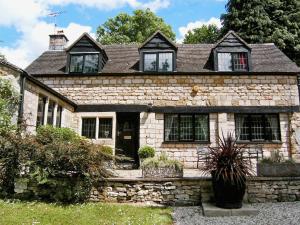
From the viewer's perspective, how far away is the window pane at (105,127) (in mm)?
13945

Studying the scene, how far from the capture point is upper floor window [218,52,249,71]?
14.2m

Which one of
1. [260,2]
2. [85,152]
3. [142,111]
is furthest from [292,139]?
[260,2]

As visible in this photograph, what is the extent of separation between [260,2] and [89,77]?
17461mm

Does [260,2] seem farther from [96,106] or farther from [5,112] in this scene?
[5,112]

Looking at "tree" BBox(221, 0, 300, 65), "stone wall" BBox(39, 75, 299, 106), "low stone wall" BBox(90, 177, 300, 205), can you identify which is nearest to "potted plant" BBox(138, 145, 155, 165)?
"stone wall" BBox(39, 75, 299, 106)

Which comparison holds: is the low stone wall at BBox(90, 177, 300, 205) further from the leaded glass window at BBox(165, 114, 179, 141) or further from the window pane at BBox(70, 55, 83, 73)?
the window pane at BBox(70, 55, 83, 73)

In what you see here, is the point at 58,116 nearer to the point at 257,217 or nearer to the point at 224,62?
the point at 224,62

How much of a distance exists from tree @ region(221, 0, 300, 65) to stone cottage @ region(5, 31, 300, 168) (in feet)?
33.1

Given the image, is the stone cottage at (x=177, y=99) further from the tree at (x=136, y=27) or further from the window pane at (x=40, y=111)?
the tree at (x=136, y=27)

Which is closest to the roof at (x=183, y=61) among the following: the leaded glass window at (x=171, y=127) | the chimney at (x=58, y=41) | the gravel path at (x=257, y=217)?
the chimney at (x=58, y=41)

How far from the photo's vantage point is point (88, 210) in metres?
7.05

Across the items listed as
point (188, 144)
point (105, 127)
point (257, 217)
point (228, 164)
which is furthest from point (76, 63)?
point (257, 217)

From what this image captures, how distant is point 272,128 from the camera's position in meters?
13.6

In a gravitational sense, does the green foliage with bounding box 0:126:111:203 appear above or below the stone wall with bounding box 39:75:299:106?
below
